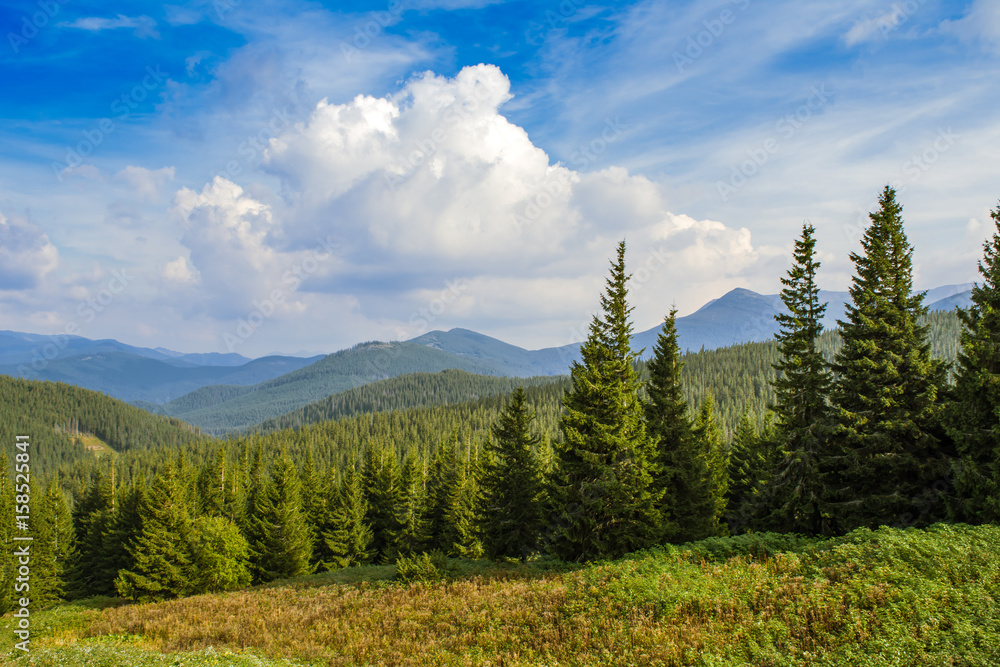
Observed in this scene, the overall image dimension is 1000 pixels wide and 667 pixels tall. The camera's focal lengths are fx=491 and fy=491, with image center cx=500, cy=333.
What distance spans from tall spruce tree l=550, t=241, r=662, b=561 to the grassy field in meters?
3.32

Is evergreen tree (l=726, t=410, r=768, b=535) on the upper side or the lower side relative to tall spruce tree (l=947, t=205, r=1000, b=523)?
lower

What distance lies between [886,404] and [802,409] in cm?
416

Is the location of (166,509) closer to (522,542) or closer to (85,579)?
(85,579)

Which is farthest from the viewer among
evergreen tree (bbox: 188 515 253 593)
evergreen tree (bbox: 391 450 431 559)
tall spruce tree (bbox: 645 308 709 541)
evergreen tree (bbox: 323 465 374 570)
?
evergreen tree (bbox: 391 450 431 559)

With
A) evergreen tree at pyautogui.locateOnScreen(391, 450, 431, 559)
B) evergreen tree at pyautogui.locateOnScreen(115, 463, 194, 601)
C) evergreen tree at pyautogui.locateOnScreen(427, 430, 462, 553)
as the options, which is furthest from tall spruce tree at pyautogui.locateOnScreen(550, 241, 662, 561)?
evergreen tree at pyautogui.locateOnScreen(115, 463, 194, 601)

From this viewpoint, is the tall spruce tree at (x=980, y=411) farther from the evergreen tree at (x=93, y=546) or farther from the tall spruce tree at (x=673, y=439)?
the evergreen tree at (x=93, y=546)

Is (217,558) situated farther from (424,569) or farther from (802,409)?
(802,409)

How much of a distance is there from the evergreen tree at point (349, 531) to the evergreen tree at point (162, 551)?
12194 millimetres

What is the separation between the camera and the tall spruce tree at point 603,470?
23.6 m

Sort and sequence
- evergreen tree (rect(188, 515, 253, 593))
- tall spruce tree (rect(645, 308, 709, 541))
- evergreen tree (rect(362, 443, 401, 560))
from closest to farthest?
tall spruce tree (rect(645, 308, 709, 541)) < evergreen tree (rect(188, 515, 253, 593)) < evergreen tree (rect(362, 443, 401, 560))

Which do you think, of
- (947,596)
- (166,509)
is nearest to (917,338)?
(947,596)

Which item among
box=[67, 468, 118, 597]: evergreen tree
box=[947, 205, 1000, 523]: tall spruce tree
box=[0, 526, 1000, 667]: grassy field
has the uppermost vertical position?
box=[947, 205, 1000, 523]: tall spruce tree

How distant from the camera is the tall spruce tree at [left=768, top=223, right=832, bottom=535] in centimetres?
2483

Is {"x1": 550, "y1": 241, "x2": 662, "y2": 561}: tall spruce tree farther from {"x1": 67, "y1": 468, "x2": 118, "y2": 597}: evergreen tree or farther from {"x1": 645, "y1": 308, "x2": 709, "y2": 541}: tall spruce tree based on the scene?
{"x1": 67, "y1": 468, "x2": 118, "y2": 597}: evergreen tree
